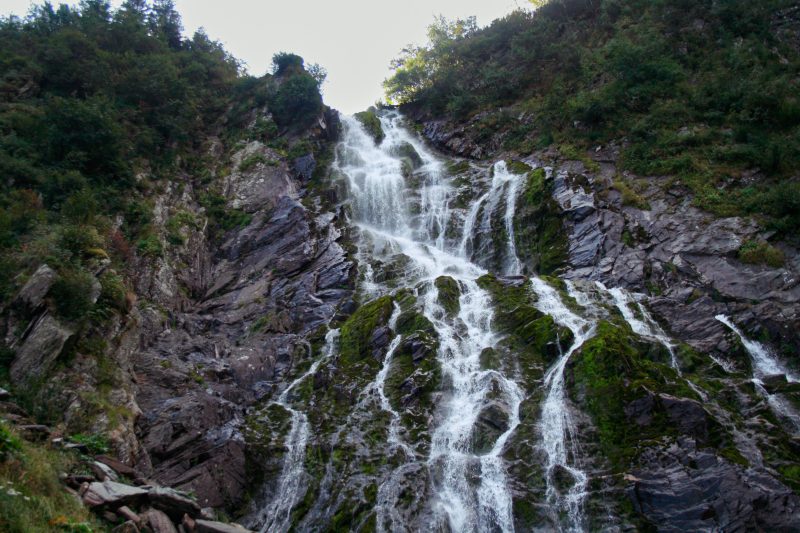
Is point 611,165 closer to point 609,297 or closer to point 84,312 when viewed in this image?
point 609,297

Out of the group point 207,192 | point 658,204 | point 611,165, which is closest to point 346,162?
point 207,192

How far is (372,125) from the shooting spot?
36.6 m

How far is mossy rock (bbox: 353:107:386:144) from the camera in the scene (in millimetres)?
35697

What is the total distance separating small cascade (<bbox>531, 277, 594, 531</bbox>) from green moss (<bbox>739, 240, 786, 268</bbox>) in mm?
5956

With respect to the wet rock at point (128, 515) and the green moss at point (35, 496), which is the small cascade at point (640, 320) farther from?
the green moss at point (35, 496)

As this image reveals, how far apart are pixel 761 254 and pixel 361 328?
1335 centimetres

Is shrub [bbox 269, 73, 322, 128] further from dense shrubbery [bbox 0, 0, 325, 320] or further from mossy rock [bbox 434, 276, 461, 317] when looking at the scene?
mossy rock [bbox 434, 276, 461, 317]

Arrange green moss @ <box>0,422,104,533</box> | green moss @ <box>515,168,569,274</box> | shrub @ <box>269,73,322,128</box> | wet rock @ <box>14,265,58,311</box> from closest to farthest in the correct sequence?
green moss @ <box>0,422,104,533</box> → wet rock @ <box>14,265,58,311</box> → green moss @ <box>515,168,569,274</box> → shrub @ <box>269,73,322,128</box>

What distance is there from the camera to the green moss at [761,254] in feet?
51.0

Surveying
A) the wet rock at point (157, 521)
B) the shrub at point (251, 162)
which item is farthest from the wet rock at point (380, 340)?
the shrub at point (251, 162)

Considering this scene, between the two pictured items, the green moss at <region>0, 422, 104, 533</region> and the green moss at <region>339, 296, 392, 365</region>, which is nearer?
the green moss at <region>0, 422, 104, 533</region>

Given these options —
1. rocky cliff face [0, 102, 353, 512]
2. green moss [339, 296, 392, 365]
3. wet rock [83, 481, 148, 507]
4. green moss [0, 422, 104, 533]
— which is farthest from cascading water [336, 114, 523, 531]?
green moss [0, 422, 104, 533]

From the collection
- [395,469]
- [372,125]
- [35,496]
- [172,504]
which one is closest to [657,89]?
[372,125]

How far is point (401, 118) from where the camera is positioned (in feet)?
132
